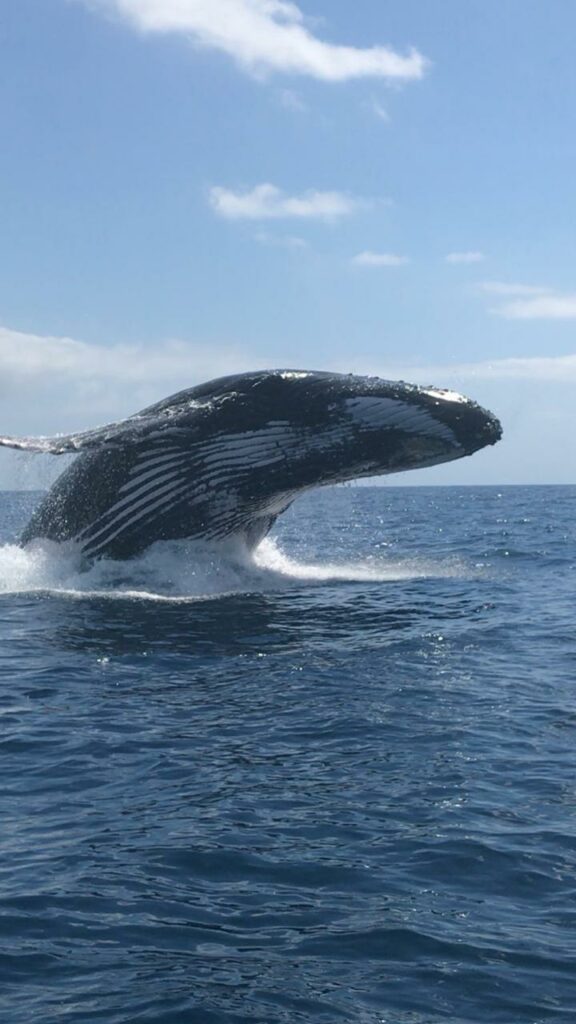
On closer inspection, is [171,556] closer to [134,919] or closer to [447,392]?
[447,392]

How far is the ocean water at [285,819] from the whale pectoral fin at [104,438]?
90.3 inches

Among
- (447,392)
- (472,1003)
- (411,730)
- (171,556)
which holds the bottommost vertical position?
(472,1003)

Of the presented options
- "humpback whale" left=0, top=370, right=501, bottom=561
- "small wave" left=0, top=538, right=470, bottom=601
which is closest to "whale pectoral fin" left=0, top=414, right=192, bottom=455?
"humpback whale" left=0, top=370, right=501, bottom=561

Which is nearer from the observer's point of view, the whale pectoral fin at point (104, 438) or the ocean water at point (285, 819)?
the ocean water at point (285, 819)

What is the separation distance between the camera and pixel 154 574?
17.8m

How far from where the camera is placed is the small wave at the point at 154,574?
17.6 meters

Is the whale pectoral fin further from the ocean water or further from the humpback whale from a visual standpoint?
the ocean water

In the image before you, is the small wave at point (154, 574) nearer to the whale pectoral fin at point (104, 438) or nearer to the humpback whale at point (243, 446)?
the humpback whale at point (243, 446)

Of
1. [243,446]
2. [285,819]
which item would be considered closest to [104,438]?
[243,446]

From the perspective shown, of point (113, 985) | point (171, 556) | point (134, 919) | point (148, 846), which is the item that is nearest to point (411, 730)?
point (148, 846)

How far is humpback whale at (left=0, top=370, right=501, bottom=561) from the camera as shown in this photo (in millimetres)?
15727

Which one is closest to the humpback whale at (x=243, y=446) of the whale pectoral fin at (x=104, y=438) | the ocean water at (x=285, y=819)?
the whale pectoral fin at (x=104, y=438)

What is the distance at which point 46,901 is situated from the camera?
674 cm

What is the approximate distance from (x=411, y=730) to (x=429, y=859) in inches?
106
